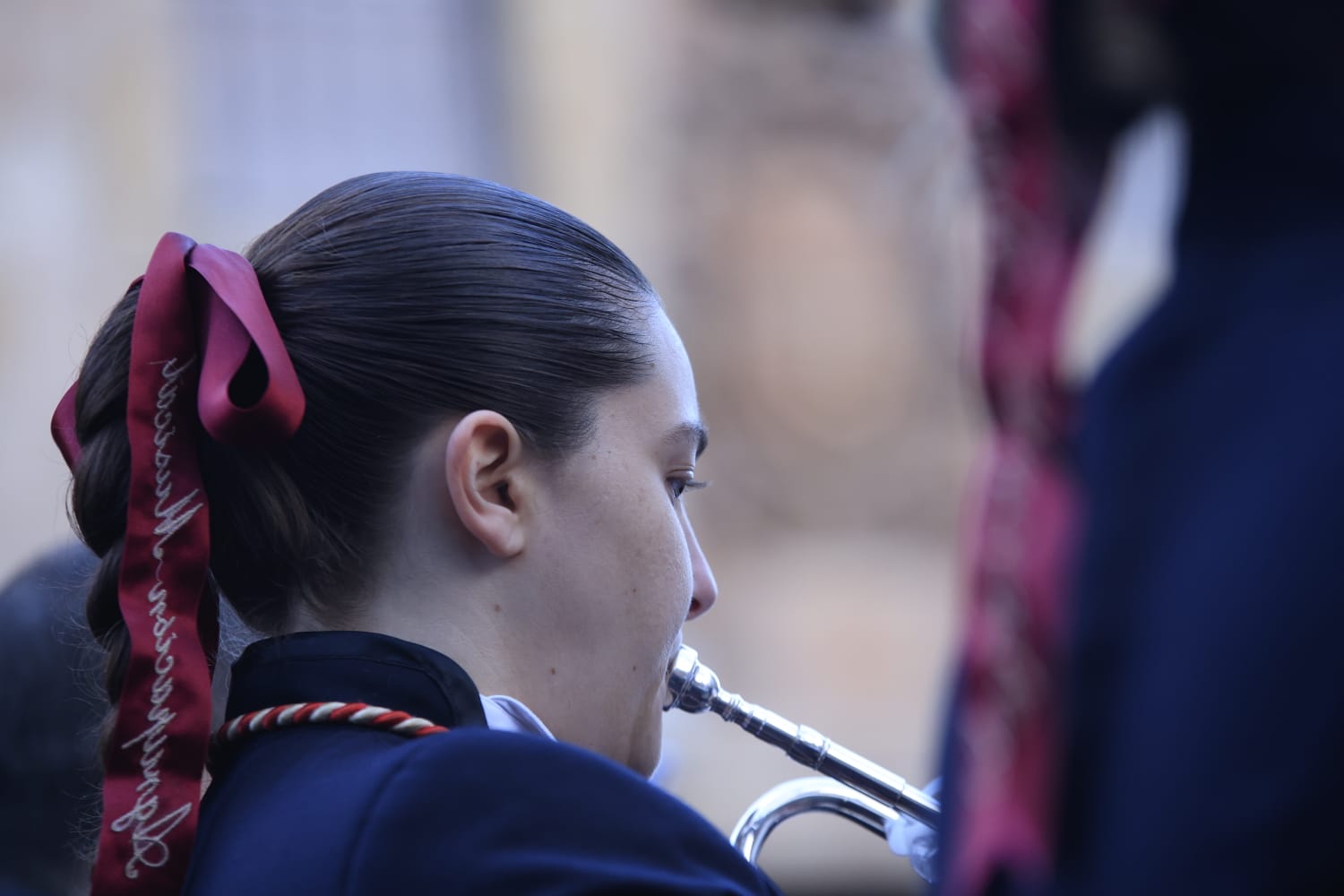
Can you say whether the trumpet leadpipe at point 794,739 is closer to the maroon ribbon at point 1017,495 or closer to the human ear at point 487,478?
the human ear at point 487,478

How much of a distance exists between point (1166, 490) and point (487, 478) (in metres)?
0.84

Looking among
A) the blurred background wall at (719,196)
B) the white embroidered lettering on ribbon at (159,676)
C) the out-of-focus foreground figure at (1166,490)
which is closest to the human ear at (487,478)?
the white embroidered lettering on ribbon at (159,676)

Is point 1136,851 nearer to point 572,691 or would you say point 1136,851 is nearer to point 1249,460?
point 1249,460

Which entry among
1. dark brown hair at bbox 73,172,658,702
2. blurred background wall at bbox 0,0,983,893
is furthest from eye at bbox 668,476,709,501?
blurred background wall at bbox 0,0,983,893

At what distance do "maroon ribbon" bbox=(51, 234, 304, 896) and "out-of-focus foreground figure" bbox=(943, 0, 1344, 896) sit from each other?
2.58 ft

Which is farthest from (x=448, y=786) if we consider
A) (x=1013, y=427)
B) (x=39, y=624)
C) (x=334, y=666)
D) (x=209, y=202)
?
(x=209, y=202)

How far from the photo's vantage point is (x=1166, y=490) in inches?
25.0

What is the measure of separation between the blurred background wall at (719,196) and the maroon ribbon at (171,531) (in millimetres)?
3885

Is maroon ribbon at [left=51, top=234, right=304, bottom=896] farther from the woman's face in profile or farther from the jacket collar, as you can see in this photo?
the woman's face in profile

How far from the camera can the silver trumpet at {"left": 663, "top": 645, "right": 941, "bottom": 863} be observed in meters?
1.64

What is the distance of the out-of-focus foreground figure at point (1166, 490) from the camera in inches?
23.2

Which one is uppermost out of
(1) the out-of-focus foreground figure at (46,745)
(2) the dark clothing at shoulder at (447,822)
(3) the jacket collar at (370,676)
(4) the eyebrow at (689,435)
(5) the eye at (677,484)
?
(4) the eyebrow at (689,435)

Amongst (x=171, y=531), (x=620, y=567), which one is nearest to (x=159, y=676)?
(x=171, y=531)

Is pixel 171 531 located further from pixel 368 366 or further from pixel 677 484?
pixel 677 484
